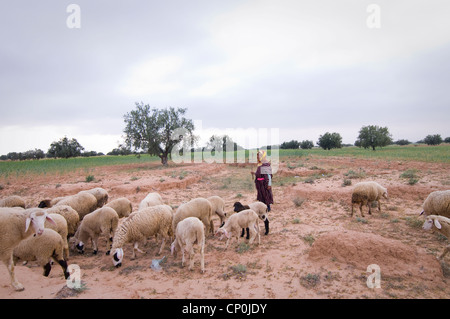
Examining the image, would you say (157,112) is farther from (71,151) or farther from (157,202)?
(71,151)

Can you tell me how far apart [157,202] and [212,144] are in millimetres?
61556

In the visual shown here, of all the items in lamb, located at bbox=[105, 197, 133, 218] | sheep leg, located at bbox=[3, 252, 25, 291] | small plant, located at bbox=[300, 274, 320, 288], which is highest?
lamb, located at bbox=[105, 197, 133, 218]

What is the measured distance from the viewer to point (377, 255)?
17.9ft

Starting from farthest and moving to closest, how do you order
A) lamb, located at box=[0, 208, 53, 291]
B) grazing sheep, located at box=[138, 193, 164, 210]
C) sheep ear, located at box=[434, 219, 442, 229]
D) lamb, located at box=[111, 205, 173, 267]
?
1. grazing sheep, located at box=[138, 193, 164, 210]
2. lamb, located at box=[111, 205, 173, 267]
3. sheep ear, located at box=[434, 219, 442, 229]
4. lamb, located at box=[0, 208, 53, 291]

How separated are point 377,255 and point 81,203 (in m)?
9.62

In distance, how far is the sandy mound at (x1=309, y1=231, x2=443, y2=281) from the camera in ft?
16.6

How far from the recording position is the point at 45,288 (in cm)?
492

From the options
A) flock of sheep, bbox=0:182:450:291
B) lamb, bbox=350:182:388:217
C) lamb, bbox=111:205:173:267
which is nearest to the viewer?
flock of sheep, bbox=0:182:450:291

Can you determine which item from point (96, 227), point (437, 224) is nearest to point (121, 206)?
point (96, 227)

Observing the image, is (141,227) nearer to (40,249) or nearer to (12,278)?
(40,249)

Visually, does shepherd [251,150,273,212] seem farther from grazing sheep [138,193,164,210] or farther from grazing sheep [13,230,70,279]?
grazing sheep [13,230,70,279]

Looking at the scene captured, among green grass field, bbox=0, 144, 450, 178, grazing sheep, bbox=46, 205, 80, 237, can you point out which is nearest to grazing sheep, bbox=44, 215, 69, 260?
grazing sheep, bbox=46, 205, 80, 237
